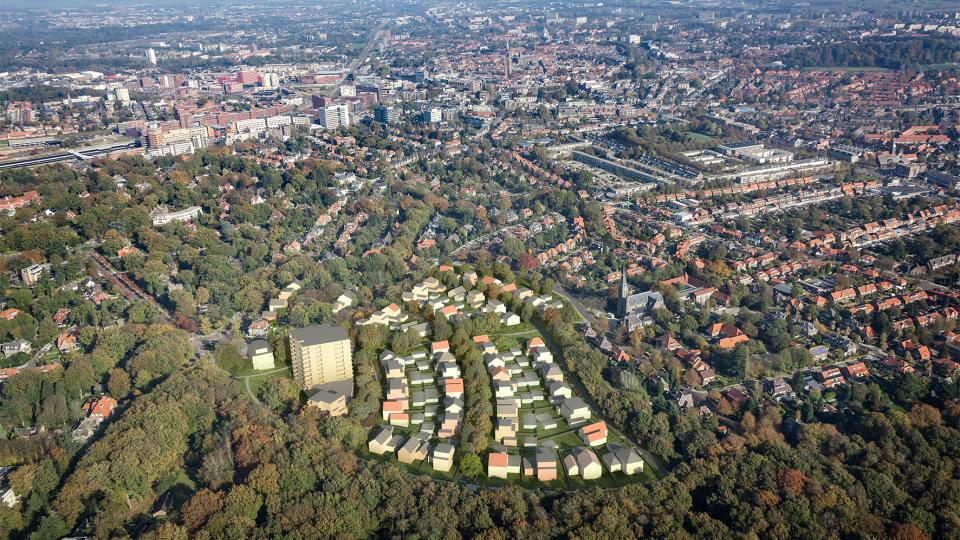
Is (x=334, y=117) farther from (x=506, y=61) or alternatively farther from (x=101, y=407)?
(x=101, y=407)

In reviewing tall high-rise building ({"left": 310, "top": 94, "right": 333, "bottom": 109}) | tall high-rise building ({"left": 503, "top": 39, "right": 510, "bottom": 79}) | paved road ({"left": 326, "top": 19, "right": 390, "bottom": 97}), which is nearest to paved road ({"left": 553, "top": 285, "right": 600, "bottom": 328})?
tall high-rise building ({"left": 310, "top": 94, "right": 333, "bottom": 109})

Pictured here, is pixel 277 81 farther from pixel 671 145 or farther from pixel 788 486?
pixel 788 486

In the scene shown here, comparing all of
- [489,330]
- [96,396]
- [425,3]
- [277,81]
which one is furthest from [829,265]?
[425,3]

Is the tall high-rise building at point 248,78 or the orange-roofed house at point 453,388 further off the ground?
the tall high-rise building at point 248,78

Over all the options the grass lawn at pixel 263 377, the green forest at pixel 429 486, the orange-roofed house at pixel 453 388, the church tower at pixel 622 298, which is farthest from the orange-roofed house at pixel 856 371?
the grass lawn at pixel 263 377

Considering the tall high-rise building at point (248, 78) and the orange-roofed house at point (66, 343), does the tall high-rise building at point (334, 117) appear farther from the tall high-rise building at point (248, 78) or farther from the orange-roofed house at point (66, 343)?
the orange-roofed house at point (66, 343)
